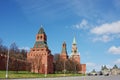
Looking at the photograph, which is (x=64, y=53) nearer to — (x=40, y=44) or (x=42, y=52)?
(x=40, y=44)

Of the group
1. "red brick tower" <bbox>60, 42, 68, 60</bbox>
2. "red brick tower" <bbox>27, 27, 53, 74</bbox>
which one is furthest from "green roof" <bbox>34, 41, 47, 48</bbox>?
"red brick tower" <bbox>60, 42, 68, 60</bbox>

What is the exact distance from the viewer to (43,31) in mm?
131125

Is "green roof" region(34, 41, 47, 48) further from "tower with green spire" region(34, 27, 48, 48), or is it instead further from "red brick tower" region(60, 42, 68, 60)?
"red brick tower" region(60, 42, 68, 60)

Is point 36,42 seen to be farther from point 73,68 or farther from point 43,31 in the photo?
point 73,68

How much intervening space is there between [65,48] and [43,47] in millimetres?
51603

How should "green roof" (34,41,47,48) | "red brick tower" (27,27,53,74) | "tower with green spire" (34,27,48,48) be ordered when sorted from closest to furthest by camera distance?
"red brick tower" (27,27,53,74), "green roof" (34,41,47,48), "tower with green spire" (34,27,48,48)

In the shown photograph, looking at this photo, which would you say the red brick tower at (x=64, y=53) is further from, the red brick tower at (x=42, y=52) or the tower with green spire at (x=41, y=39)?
the tower with green spire at (x=41, y=39)

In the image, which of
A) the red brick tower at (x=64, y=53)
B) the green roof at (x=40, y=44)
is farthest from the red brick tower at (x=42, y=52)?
the red brick tower at (x=64, y=53)

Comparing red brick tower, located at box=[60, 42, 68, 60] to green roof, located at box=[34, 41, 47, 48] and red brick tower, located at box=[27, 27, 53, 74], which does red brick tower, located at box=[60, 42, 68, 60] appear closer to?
red brick tower, located at box=[27, 27, 53, 74]

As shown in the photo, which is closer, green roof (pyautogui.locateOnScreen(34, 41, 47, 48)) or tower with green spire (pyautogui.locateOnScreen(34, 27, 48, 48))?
green roof (pyautogui.locateOnScreen(34, 41, 47, 48))

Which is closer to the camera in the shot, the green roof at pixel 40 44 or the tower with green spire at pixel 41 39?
the green roof at pixel 40 44

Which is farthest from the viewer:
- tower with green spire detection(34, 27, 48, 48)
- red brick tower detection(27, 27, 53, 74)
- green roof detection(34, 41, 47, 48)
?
tower with green spire detection(34, 27, 48, 48)

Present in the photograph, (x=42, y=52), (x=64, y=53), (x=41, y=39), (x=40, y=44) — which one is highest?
(x=41, y=39)

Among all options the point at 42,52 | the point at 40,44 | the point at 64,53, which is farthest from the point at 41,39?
the point at 64,53
